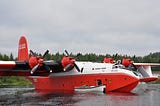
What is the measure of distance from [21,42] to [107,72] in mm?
13407

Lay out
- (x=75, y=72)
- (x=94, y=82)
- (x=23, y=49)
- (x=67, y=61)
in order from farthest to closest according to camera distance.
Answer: (x=23, y=49) → (x=75, y=72) → (x=94, y=82) → (x=67, y=61)

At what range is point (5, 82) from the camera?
65875mm

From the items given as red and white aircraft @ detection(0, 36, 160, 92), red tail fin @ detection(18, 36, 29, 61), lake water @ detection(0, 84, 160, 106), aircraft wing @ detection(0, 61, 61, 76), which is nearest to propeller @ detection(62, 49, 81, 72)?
red and white aircraft @ detection(0, 36, 160, 92)

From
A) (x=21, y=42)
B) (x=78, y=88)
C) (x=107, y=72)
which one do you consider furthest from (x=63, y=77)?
(x=21, y=42)

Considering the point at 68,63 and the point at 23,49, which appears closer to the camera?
the point at 68,63

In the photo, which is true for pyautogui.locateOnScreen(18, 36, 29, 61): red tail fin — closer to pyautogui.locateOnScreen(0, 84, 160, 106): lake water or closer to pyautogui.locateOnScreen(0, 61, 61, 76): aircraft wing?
pyautogui.locateOnScreen(0, 61, 61, 76): aircraft wing

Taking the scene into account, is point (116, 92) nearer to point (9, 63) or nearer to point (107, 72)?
point (107, 72)

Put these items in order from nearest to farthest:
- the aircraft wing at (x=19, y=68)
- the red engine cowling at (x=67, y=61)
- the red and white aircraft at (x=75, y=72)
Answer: the aircraft wing at (x=19, y=68), the red and white aircraft at (x=75, y=72), the red engine cowling at (x=67, y=61)

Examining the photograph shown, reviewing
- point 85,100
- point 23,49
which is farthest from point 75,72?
point 85,100

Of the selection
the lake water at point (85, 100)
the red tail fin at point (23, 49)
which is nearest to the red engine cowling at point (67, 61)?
the lake water at point (85, 100)

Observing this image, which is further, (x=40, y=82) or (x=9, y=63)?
(x=40, y=82)

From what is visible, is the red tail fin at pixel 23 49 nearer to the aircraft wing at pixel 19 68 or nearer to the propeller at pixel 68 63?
the aircraft wing at pixel 19 68

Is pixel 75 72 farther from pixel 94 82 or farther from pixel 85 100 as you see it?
pixel 85 100

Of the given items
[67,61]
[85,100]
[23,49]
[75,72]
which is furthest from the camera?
[23,49]
